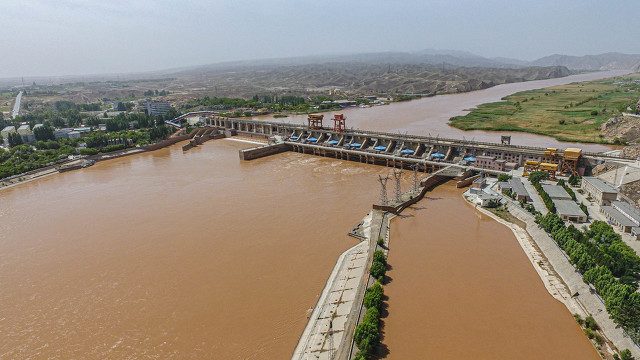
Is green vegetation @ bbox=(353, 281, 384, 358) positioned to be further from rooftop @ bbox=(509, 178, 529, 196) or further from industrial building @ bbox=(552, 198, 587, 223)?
rooftop @ bbox=(509, 178, 529, 196)

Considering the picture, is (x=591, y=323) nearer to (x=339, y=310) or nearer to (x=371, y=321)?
(x=371, y=321)

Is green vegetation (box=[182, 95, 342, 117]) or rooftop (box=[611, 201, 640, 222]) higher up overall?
green vegetation (box=[182, 95, 342, 117])

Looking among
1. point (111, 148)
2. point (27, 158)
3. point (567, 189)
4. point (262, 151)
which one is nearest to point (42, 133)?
point (27, 158)

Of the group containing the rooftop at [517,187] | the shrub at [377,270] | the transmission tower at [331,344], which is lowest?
the transmission tower at [331,344]

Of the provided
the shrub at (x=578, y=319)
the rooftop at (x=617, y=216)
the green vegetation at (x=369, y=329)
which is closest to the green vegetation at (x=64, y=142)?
the green vegetation at (x=369, y=329)

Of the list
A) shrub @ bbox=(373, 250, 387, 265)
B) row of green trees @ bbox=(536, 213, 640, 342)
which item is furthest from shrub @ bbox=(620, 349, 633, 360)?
shrub @ bbox=(373, 250, 387, 265)

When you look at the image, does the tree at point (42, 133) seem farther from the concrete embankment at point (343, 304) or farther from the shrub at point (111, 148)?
the concrete embankment at point (343, 304)
